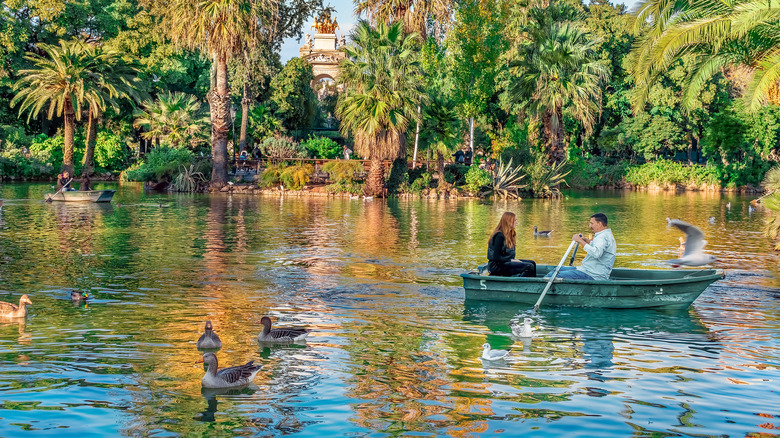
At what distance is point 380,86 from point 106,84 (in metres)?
17.8

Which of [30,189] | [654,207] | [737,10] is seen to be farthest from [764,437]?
[30,189]

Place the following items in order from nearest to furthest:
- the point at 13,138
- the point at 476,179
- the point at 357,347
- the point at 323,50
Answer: the point at 357,347 → the point at 476,179 → the point at 13,138 → the point at 323,50

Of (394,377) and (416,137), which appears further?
(416,137)

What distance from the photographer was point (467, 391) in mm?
9328

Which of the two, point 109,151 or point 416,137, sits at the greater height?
point 416,137

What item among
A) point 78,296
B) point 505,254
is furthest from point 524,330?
point 78,296

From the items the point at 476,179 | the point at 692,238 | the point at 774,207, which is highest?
the point at 476,179

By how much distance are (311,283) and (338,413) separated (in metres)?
8.50

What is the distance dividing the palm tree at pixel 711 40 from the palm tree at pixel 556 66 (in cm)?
2070

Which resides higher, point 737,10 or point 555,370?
point 737,10

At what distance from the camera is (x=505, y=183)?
46281mm

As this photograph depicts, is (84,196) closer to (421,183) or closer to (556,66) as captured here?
(421,183)

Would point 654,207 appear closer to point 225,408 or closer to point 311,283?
point 311,283

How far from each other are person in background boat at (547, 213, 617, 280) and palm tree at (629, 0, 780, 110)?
27.4 ft
